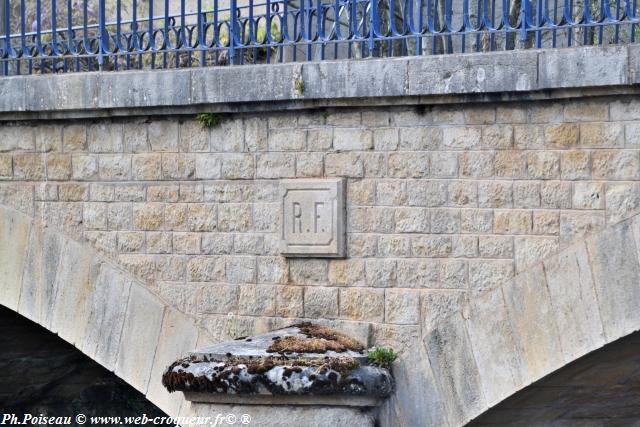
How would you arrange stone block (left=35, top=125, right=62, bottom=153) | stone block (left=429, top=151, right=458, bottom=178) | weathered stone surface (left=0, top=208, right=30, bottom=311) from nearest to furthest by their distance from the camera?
stone block (left=429, top=151, right=458, bottom=178) < stone block (left=35, top=125, right=62, bottom=153) < weathered stone surface (left=0, top=208, right=30, bottom=311)

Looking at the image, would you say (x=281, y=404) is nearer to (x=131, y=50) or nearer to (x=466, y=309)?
(x=466, y=309)

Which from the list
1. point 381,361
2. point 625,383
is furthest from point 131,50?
point 625,383

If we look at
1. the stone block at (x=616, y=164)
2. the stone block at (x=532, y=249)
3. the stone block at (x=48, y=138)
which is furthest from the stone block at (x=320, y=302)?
the stone block at (x=48, y=138)

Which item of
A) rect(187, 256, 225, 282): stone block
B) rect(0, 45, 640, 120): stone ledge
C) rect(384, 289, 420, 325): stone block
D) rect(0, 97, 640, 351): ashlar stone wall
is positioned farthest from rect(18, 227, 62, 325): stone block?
rect(384, 289, 420, 325): stone block

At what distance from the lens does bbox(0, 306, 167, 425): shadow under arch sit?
9695 millimetres

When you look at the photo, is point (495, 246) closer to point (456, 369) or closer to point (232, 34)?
point (456, 369)

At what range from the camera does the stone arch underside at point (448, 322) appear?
5598 millimetres

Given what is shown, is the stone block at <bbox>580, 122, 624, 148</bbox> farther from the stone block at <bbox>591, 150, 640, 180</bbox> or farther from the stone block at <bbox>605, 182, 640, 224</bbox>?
the stone block at <bbox>605, 182, 640, 224</bbox>

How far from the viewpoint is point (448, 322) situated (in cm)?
614

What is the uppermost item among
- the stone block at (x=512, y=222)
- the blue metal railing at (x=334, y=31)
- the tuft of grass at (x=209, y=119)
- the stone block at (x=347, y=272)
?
the blue metal railing at (x=334, y=31)

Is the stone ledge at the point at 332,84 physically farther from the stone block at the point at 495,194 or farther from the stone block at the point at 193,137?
the stone block at the point at 495,194

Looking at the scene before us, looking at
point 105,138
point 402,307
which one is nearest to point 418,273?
point 402,307

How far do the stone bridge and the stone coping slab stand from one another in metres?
0.09

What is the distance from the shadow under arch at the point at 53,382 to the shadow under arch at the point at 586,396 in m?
4.12
